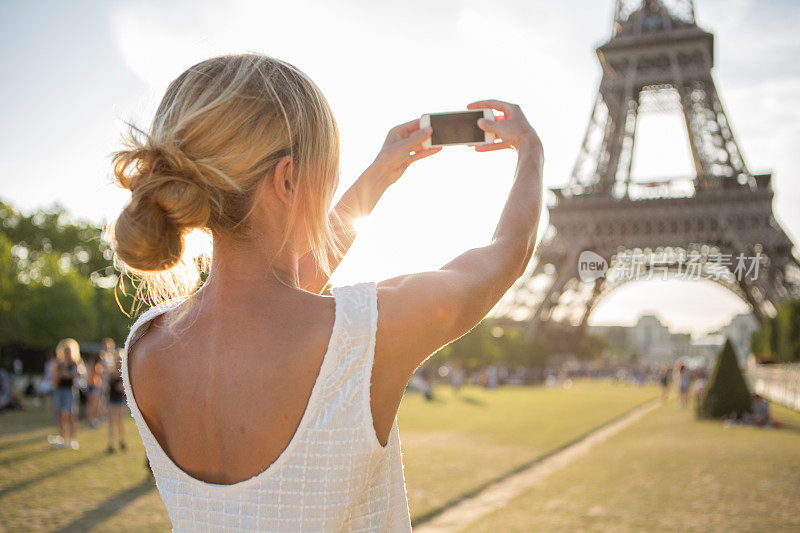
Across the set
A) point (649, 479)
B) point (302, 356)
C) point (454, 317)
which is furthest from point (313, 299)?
point (649, 479)

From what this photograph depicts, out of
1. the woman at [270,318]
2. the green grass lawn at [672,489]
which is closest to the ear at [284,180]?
the woman at [270,318]

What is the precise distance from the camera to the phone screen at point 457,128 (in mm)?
1554

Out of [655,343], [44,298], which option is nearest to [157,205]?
[44,298]

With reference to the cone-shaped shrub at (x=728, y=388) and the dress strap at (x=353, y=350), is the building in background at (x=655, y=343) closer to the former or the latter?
the cone-shaped shrub at (x=728, y=388)

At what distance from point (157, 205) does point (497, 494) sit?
8740 mm

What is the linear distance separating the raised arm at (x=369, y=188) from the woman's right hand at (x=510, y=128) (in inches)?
8.3

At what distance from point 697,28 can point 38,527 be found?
35.7m

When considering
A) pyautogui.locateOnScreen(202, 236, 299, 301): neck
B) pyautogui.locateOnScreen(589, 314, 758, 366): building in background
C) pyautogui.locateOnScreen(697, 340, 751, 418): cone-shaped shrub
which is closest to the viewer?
pyautogui.locateOnScreen(202, 236, 299, 301): neck

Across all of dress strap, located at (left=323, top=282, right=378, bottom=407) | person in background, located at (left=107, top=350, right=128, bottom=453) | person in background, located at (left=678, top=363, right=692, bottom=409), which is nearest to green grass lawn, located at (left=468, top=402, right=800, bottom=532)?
dress strap, located at (left=323, top=282, right=378, bottom=407)

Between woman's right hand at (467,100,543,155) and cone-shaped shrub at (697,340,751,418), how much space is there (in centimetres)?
1839

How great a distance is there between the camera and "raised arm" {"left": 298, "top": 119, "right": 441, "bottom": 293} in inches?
68.7

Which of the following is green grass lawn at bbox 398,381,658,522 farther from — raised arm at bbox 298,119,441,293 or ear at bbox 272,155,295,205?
ear at bbox 272,155,295,205

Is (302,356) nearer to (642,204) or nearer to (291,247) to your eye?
(291,247)

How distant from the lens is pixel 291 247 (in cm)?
128
